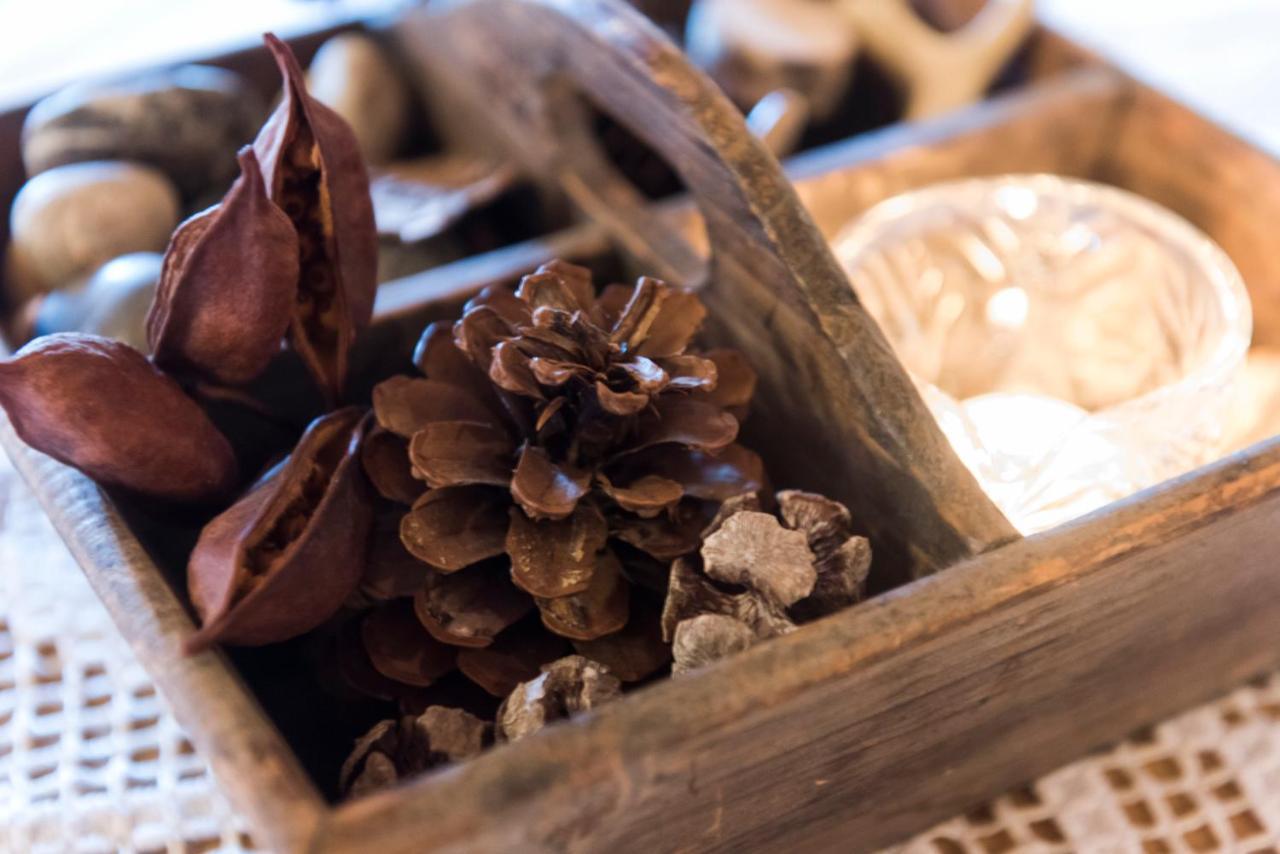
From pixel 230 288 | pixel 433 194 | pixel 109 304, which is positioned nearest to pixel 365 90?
pixel 433 194

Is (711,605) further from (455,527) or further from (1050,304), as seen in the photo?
(1050,304)

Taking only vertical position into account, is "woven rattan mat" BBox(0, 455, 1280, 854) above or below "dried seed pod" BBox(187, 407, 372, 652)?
below

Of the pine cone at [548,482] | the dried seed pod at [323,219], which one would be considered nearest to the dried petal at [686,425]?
the pine cone at [548,482]

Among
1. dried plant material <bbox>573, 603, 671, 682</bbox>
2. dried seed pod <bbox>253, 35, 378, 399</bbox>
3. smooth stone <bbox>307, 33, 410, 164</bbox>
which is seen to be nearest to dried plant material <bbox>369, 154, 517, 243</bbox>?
smooth stone <bbox>307, 33, 410, 164</bbox>

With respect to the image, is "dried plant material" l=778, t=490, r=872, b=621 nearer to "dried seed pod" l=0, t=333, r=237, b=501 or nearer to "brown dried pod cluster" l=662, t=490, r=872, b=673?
"brown dried pod cluster" l=662, t=490, r=872, b=673

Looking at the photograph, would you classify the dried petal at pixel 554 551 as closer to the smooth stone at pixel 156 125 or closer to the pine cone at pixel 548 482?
the pine cone at pixel 548 482

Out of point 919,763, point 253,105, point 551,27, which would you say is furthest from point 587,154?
point 919,763
